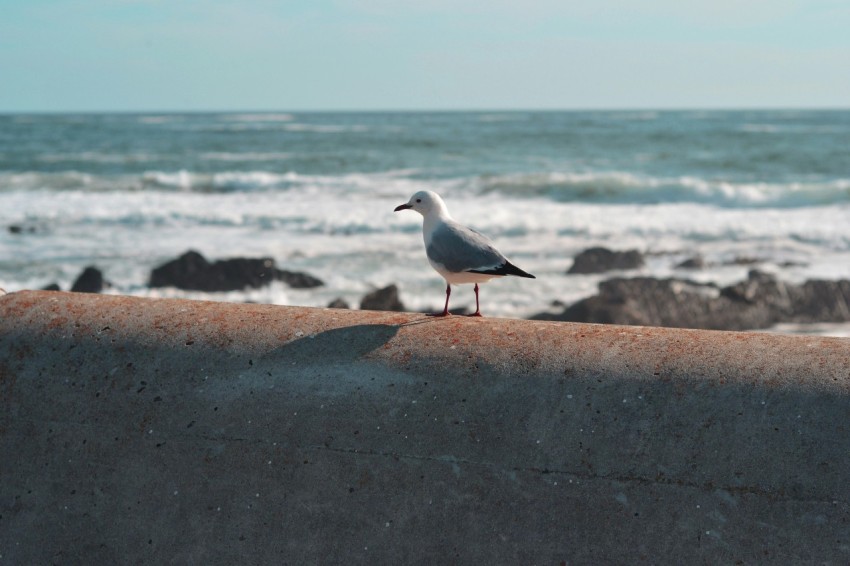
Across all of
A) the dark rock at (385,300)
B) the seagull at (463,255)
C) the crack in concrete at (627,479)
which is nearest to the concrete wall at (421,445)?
the crack in concrete at (627,479)

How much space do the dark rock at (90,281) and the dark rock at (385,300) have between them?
11.2 feet

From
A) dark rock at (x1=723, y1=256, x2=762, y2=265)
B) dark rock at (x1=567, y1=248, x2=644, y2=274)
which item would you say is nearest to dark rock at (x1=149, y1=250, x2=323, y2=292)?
dark rock at (x1=567, y1=248, x2=644, y2=274)

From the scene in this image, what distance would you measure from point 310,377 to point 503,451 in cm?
49

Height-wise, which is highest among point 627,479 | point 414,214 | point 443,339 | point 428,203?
point 428,203

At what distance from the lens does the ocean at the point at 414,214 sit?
1134 cm

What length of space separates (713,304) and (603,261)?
2.43m

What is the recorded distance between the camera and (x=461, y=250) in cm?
293

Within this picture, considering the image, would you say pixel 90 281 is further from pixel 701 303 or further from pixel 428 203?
pixel 428 203

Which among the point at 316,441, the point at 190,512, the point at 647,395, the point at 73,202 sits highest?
the point at 647,395

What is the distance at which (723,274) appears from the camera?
11.3m

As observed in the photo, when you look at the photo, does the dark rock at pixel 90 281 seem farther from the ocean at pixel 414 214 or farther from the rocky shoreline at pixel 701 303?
the ocean at pixel 414 214

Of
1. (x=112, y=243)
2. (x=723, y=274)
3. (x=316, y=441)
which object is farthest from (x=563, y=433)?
(x=112, y=243)

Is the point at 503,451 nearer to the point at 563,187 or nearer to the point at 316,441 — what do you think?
the point at 316,441

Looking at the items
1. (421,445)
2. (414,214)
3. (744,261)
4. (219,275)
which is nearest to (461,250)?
(421,445)
